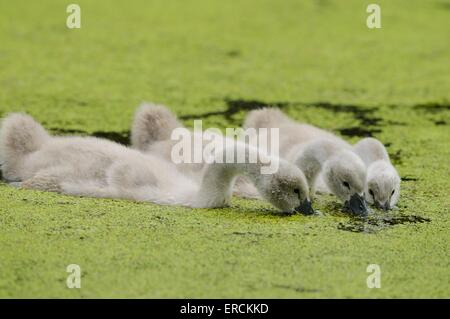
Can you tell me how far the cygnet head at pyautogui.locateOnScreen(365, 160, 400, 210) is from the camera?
479cm

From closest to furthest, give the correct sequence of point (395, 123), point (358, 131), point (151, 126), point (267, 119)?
1. point (151, 126)
2. point (267, 119)
3. point (358, 131)
4. point (395, 123)

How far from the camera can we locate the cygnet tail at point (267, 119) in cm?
592

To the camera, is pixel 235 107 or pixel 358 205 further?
pixel 235 107

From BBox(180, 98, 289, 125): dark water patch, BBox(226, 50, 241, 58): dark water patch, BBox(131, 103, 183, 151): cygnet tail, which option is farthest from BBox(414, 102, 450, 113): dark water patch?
BBox(131, 103, 183, 151): cygnet tail

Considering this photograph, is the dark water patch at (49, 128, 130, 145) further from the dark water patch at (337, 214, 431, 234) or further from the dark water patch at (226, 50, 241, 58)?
the dark water patch at (226, 50, 241, 58)

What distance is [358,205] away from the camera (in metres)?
4.68

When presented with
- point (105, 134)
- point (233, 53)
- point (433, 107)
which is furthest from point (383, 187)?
point (233, 53)

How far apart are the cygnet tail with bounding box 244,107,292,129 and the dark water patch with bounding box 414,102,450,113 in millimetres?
1496

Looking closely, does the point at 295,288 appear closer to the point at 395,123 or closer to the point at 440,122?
the point at 395,123

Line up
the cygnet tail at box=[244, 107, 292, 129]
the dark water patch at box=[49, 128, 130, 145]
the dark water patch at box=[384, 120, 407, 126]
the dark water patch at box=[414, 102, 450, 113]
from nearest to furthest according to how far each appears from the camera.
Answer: the cygnet tail at box=[244, 107, 292, 129] < the dark water patch at box=[49, 128, 130, 145] < the dark water patch at box=[384, 120, 407, 126] < the dark water patch at box=[414, 102, 450, 113]

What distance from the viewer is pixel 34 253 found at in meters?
3.87

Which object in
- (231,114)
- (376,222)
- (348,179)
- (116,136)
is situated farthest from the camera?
(231,114)

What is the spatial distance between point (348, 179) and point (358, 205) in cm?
14

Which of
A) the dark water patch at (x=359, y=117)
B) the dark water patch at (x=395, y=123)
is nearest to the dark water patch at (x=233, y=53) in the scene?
the dark water patch at (x=359, y=117)
